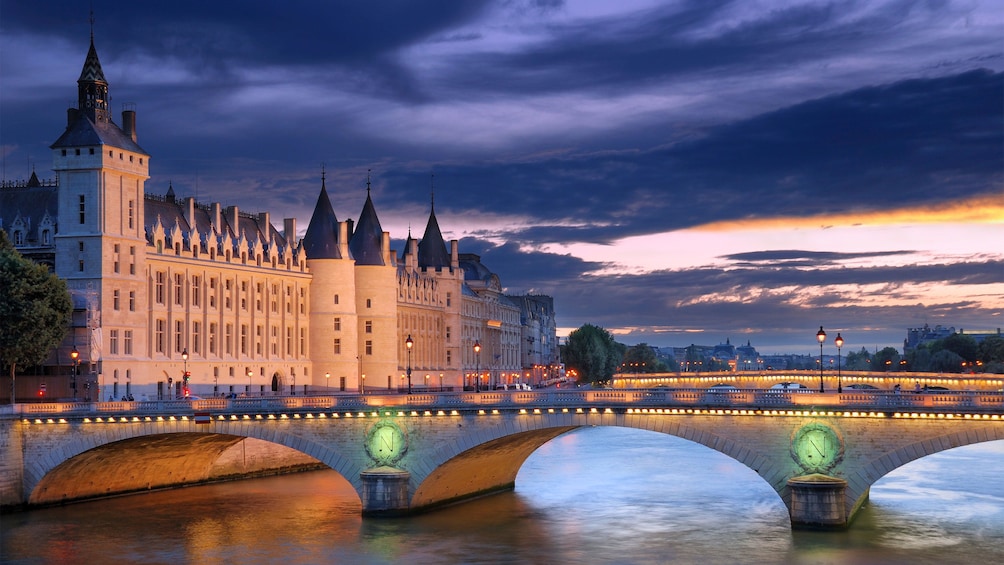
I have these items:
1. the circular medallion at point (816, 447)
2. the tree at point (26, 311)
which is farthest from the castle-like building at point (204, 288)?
the circular medallion at point (816, 447)

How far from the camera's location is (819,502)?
2126 inches

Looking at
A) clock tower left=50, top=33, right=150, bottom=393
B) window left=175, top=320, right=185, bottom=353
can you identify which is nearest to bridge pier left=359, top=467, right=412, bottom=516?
clock tower left=50, top=33, right=150, bottom=393

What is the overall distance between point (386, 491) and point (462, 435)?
14.9 feet

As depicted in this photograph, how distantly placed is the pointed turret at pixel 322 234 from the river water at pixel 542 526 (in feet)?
130

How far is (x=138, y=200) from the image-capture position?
92.6 m

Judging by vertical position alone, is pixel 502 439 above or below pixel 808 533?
above

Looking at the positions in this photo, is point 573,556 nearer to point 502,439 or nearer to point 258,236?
point 502,439

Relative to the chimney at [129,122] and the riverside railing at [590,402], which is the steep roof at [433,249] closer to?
the chimney at [129,122]

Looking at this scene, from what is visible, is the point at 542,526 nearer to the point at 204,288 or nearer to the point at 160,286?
the point at 160,286

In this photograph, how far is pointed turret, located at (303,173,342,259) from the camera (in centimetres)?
12012

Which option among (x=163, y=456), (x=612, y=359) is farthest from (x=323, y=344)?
(x=612, y=359)

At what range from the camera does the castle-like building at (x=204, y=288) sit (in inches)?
3501

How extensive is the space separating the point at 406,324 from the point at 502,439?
75073 mm

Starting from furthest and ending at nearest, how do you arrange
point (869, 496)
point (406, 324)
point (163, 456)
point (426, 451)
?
point (406, 324) → point (163, 456) → point (869, 496) → point (426, 451)
